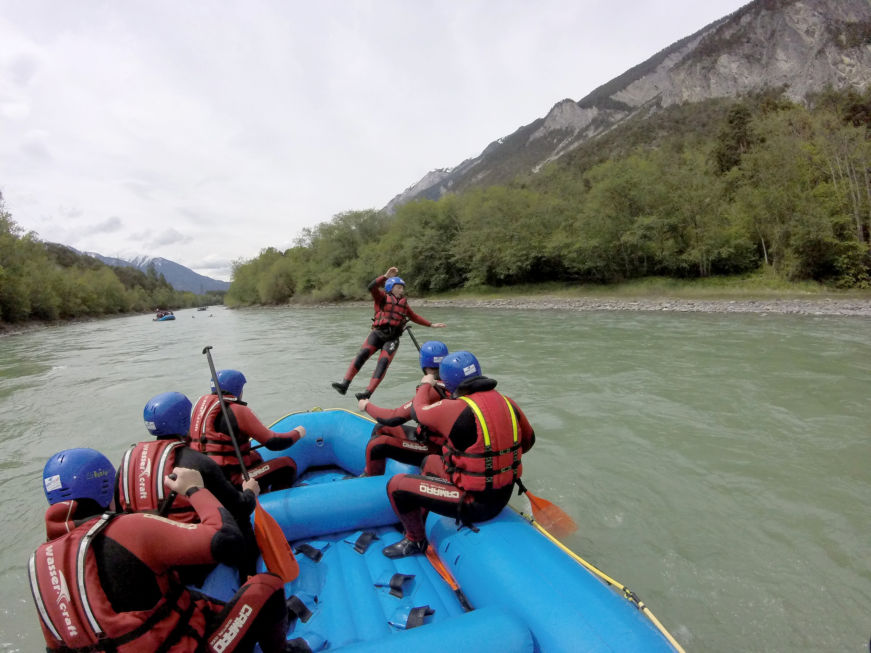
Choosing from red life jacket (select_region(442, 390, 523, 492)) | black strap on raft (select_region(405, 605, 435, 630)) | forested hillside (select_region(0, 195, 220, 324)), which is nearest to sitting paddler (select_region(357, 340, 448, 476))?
red life jacket (select_region(442, 390, 523, 492))

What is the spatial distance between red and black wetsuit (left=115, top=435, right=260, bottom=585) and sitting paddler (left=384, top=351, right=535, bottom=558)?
1.15 metres

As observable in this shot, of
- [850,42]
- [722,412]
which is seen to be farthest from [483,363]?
[850,42]

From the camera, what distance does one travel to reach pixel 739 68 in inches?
3339

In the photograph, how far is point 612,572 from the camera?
11.2 ft

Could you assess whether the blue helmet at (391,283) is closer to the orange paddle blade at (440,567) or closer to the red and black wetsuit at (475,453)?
the red and black wetsuit at (475,453)

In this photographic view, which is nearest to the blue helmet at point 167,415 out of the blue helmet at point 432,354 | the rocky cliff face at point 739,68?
the blue helmet at point 432,354

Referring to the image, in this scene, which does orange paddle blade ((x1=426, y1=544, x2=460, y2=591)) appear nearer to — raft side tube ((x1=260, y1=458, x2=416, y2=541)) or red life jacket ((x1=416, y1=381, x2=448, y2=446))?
raft side tube ((x1=260, y1=458, x2=416, y2=541))

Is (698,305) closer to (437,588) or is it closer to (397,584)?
(437,588)

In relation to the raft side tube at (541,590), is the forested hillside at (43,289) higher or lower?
higher

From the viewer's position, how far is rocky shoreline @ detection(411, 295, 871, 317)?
55.8 ft

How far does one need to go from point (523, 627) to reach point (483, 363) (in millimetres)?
9704

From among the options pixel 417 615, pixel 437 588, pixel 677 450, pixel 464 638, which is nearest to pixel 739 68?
pixel 677 450

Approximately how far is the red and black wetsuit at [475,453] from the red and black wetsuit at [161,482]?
3.89 feet

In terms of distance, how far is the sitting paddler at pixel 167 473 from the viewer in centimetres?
208
